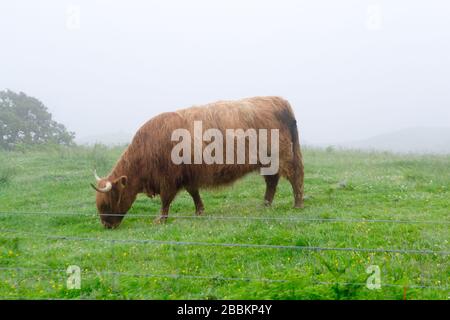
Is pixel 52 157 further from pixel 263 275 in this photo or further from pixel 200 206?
pixel 263 275

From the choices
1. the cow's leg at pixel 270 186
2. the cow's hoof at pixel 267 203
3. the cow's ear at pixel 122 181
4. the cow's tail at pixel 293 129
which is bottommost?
the cow's hoof at pixel 267 203

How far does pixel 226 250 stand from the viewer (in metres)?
6.88

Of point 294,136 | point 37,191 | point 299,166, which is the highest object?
point 294,136

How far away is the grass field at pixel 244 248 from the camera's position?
5285 millimetres

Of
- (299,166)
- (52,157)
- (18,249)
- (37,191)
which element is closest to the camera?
(18,249)

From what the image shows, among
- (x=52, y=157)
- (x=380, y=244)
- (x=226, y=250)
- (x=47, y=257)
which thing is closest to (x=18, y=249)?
(x=47, y=257)

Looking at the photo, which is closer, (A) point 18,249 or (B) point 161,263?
(B) point 161,263

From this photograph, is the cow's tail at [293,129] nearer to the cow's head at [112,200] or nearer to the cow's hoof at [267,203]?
the cow's hoof at [267,203]

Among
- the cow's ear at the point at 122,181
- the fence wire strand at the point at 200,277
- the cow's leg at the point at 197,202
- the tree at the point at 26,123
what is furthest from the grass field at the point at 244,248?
the tree at the point at 26,123

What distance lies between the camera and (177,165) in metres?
9.84

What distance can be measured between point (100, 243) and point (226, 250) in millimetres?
2351

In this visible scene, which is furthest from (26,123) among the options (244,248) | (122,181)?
(244,248)

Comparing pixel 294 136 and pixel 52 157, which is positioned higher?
pixel 294 136

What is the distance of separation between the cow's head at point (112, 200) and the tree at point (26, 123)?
23846mm
